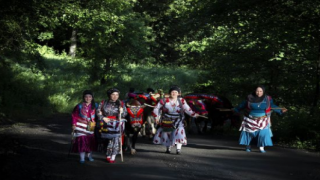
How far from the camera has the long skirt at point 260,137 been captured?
520 inches

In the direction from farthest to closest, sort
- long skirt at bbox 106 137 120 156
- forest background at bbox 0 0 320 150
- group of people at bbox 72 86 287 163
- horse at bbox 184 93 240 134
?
horse at bbox 184 93 240 134 < forest background at bbox 0 0 320 150 < long skirt at bbox 106 137 120 156 < group of people at bbox 72 86 287 163

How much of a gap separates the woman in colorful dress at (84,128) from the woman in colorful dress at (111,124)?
0.29 meters

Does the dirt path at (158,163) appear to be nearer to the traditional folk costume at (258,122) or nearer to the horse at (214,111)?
the traditional folk costume at (258,122)

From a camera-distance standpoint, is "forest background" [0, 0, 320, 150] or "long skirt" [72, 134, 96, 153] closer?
"long skirt" [72, 134, 96, 153]

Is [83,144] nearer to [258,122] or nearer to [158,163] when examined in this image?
[158,163]

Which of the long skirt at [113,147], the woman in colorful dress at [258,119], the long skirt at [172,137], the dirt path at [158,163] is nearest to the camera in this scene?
the dirt path at [158,163]

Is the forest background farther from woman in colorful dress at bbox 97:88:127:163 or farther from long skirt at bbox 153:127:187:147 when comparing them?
woman in colorful dress at bbox 97:88:127:163

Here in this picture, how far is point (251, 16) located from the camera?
640 inches

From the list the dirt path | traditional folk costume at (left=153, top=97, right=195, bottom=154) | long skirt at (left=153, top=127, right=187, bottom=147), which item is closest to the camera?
the dirt path

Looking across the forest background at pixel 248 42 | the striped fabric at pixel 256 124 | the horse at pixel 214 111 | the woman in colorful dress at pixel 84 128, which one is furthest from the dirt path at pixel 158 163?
the horse at pixel 214 111

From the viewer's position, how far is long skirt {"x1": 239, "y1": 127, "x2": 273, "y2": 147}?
520 inches

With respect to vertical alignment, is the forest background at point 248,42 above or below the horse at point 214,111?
above

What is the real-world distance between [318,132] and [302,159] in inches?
124

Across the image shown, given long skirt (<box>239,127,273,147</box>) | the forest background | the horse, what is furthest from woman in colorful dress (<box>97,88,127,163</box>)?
the horse
